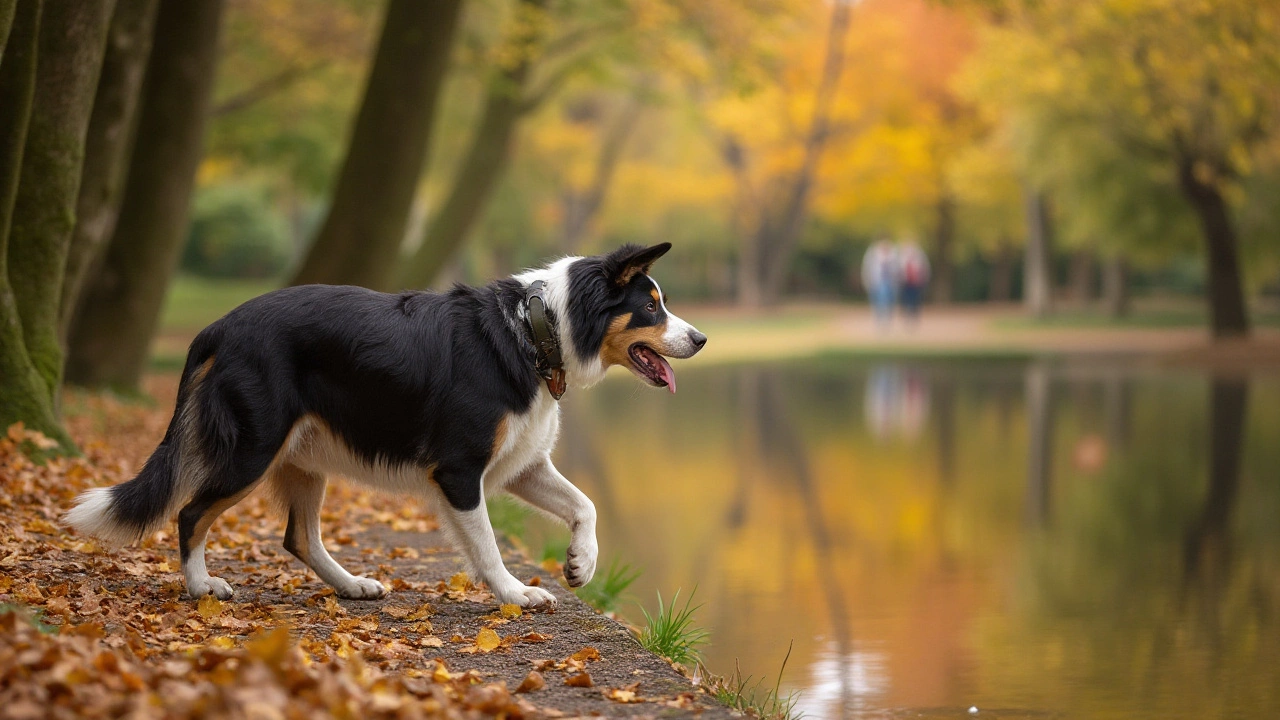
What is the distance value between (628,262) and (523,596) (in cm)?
156

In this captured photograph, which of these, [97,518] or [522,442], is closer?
[97,518]

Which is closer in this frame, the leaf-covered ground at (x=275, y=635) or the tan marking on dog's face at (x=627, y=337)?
the leaf-covered ground at (x=275, y=635)

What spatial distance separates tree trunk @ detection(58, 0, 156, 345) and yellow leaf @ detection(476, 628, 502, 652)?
19.5 ft

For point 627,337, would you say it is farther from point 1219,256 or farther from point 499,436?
point 1219,256

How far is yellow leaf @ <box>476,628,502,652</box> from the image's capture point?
5.25 m

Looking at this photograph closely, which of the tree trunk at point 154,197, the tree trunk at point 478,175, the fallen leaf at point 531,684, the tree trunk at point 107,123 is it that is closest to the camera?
the fallen leaf at point 531,684

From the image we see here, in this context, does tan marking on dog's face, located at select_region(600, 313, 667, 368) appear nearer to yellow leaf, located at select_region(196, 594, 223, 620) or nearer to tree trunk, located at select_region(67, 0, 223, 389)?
yellow leaf, located at select_region(196, 594, 223, 620)

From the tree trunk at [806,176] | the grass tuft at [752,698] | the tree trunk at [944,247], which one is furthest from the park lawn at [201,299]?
the grass tuft at [752,698]

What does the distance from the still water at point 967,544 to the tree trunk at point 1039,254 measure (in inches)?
809

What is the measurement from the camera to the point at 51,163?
812 centimetres

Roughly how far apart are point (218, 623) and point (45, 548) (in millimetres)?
1587

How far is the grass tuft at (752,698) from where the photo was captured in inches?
205

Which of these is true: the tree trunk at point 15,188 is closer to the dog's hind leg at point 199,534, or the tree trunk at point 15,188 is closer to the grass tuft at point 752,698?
the dog's hind leg at point 199,534

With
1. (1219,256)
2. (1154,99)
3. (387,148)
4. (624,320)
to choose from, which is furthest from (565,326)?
(1219,256)
